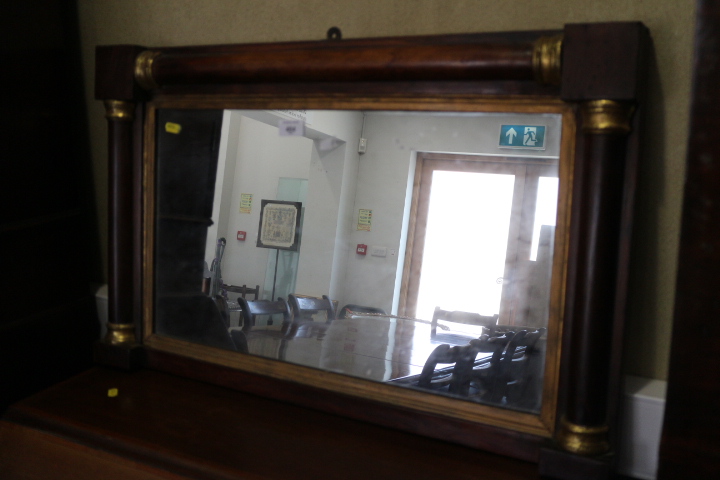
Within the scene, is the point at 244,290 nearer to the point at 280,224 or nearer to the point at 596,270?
the point at 280,224

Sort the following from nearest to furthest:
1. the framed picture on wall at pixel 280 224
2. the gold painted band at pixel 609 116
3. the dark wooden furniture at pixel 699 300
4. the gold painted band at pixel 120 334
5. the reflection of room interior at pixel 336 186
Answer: the dark wooden furniture at pixel 699 300, the gold painted band at pixel 609 116, the reflection of room interior at pixel 336 186, the framed picture on wall at pixel 280 224, the gold painted band at pixel 120 334

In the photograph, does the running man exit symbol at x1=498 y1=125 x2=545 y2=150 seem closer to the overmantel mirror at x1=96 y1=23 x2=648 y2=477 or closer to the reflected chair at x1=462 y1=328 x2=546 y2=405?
the overmantel mirror at x1=96 y1=23 x2=648 y2=477

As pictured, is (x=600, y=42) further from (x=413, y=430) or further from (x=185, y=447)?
(x=185, y=447)

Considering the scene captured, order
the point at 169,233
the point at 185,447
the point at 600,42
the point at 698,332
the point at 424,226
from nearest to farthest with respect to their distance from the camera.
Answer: the point at 698,332 → the point at 600,42 → the point at 185,447 → the point at 424,226 → the point at 169,233

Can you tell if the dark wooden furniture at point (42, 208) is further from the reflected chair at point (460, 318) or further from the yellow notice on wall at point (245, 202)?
the reflected chair at point (460, 318)

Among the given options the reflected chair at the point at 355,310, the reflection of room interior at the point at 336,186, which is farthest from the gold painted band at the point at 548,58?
the reflected chair at the point at 355,310

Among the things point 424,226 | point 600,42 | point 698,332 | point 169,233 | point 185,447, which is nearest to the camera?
point 698,332

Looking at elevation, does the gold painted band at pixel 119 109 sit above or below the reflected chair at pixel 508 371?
above

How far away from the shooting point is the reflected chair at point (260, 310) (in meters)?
1.24

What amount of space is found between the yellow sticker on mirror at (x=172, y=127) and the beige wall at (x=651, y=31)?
22 centimetres

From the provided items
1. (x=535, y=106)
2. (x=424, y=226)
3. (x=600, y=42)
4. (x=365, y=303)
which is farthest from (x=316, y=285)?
(x=600, y=42)

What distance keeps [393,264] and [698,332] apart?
0.55 m

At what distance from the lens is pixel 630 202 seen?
92cm

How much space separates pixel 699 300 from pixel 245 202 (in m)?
0.91
